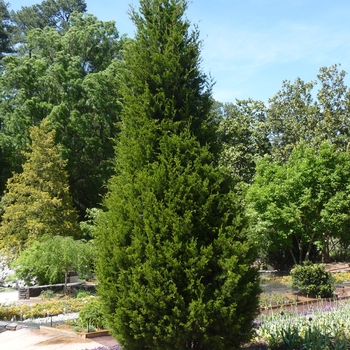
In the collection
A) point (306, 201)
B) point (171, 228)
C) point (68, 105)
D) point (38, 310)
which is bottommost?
point (38, 310)

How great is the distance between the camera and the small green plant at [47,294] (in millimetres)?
15789

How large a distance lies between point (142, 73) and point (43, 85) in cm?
2508

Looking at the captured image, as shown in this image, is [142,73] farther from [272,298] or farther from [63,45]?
[63,45]

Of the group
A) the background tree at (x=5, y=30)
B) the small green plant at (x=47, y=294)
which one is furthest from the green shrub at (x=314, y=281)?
the background tree at (x=5, y=30)

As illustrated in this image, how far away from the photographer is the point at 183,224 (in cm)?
523

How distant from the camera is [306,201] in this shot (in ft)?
72.0

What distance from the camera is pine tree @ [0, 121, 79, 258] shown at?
22.8m

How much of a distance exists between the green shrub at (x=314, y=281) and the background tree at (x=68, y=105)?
651 inches

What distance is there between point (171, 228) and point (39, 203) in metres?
19.0

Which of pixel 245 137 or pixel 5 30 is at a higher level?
pixel 5 30

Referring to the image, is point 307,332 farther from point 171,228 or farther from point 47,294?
point 47,294

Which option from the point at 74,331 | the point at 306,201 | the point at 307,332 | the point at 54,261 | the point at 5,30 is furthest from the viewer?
the point at 5,30

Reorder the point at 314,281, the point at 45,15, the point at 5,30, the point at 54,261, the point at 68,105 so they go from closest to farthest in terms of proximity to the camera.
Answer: the point at 314,281
the point at 54,261
the point at 68,105
the point at 5,30
the point at 45,15

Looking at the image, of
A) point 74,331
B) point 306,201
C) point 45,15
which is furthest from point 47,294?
point 45,15
